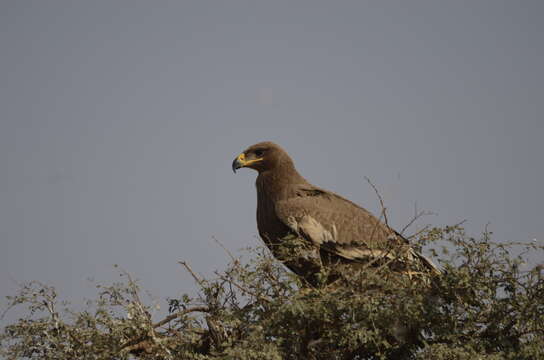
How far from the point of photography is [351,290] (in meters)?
4.75

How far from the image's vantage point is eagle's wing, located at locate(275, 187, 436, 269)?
718 centimetres

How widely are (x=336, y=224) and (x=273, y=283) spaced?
8.75 ft

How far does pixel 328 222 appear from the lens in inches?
295

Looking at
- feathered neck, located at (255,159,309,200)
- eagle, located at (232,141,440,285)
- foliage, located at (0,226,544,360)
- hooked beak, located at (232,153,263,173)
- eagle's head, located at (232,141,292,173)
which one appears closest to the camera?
foliage, located at (0,226,544,360)

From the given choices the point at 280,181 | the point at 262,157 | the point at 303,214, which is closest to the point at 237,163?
the point at 262,157

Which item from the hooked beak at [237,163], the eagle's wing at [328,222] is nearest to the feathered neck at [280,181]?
the eagle's wing at [328,222]

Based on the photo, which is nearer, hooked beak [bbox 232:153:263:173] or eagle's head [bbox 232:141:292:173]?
eagle's head [bbox 232:141:292:173]

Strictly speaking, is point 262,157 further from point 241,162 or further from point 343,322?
point 343,322

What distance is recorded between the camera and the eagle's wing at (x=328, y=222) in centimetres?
718

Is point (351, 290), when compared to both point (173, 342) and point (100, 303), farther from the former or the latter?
point (100, 303)

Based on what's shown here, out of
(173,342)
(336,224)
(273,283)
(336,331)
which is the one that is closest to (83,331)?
(173,342)

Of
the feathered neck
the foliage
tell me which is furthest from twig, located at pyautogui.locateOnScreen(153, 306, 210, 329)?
the feathered neck

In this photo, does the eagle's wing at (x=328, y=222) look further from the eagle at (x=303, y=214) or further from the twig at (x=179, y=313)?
the twig at (x=179, y=313)

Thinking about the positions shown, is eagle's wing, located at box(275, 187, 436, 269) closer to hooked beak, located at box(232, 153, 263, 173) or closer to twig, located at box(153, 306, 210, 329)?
hooked beak, located at box(232, 153, 263, 173)
